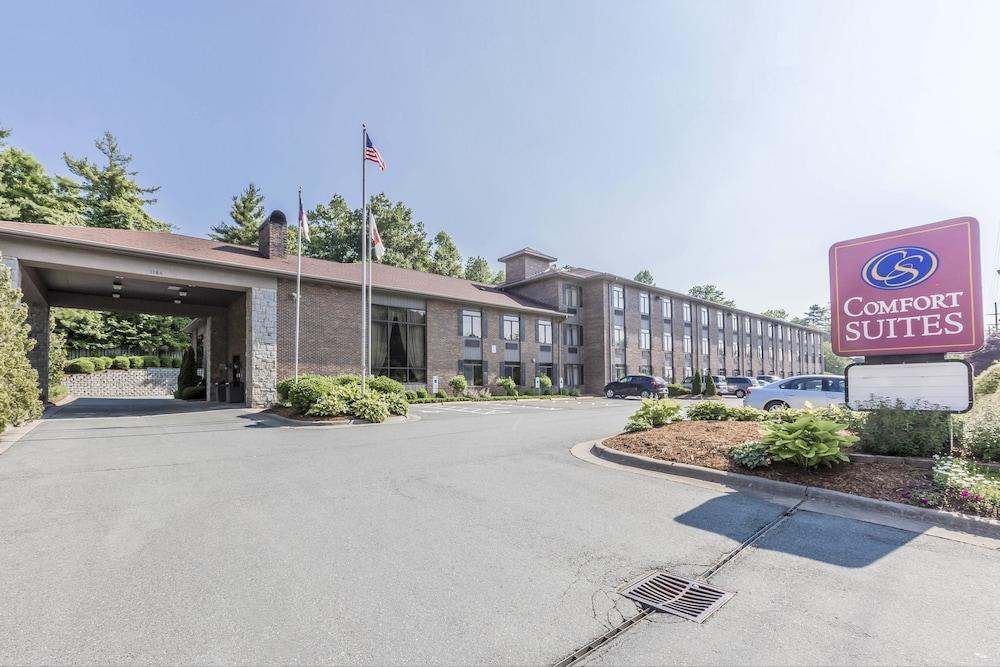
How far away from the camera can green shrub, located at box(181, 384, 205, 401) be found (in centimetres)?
2810

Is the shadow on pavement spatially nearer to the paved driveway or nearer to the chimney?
the paved driveway

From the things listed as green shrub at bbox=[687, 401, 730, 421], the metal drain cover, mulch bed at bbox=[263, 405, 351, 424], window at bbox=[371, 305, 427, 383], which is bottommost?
mulch bed at bbox=[263, 405, 351, 424]

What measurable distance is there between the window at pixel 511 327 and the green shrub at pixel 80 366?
29246 mm

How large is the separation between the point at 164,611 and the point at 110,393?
134ft

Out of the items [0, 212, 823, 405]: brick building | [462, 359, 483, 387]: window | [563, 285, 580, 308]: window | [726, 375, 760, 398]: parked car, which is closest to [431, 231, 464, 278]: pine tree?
[0, 212, 823, 405]: brick building

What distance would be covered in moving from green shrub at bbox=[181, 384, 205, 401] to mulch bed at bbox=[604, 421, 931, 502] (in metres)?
27.3

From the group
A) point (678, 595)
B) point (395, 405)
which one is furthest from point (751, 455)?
point (395, 405)

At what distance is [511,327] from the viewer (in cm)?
3284

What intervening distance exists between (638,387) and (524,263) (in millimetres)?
14233

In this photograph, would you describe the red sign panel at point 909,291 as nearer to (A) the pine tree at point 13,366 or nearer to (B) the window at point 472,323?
(A) the pine tree at point 13,366

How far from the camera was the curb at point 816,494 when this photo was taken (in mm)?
4832

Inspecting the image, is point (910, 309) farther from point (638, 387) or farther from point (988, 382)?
point (638, 387)

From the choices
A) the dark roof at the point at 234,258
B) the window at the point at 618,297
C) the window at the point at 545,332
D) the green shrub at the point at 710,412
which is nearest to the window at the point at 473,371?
the dark roof at the point at 234,258

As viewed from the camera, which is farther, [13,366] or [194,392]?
[194,392]
